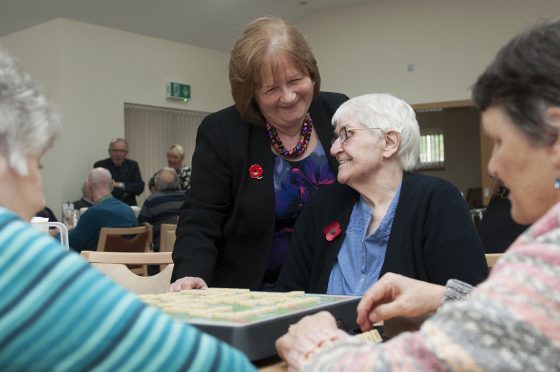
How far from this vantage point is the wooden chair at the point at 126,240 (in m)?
5.18

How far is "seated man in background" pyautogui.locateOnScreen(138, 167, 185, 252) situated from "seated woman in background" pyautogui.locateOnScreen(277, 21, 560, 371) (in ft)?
17.8

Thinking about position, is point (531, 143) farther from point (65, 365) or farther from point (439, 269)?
point (439, 269)

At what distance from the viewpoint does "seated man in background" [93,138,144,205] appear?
9406 millimetres

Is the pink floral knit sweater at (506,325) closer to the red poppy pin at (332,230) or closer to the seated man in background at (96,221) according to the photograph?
the red poppy pin at (332,230)

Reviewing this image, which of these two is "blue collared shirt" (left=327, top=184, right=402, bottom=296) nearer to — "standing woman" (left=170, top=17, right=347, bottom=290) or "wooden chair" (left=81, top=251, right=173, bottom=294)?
"standing woman" (left=170, top=17, right=347, bottom=290)

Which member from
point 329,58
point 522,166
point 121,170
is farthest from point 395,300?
point 329,58

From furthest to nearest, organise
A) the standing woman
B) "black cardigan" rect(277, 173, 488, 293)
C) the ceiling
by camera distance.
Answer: the ceiling < the standing woman < "black cardigan" rect(277, 173, 488, 293)

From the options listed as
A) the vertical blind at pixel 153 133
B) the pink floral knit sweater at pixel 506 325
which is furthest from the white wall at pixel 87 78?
the pink floral knit sweater at pixel 506 325

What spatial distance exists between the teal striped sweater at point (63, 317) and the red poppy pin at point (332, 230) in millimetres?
1297

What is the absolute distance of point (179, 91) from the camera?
10836 mm

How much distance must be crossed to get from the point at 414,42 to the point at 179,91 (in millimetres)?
3617

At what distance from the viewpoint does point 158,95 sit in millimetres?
10555

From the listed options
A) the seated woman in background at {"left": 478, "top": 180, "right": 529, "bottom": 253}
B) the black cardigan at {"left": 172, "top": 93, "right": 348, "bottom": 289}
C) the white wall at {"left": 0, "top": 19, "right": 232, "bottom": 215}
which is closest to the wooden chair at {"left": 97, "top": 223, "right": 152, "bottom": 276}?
the seated woman in background at {"left": 478, "top": 180, "right": 529, "bottom": 253}

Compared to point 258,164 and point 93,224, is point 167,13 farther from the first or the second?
point 258,164
